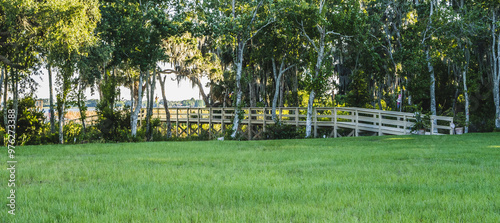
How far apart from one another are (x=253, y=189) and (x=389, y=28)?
83.0 ft

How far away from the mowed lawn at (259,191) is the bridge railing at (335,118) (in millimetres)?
11916

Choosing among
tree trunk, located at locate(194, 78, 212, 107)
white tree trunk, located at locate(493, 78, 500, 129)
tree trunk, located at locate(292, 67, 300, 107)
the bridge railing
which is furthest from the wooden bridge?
white tree trunk, located at locate(493, 78, 500, 129)

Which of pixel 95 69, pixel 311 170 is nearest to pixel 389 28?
pixel 95 69

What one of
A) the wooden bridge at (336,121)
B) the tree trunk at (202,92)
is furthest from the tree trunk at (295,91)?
the tree trunk at (202,92)

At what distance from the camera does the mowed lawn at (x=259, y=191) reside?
388cm

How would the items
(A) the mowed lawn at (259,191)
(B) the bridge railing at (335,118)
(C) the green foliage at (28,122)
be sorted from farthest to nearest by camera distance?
(B) the bridge railing at (335,118), (C) the green foliage at (28,122), (A) the mowed lawn at (259,191)

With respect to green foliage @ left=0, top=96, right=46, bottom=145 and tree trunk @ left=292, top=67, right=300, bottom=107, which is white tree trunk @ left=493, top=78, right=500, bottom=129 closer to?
tree trunk @ left=292, top=67, right=300, bottom=107

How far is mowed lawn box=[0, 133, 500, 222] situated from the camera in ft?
12.7

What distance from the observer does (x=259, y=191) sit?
16.3ft

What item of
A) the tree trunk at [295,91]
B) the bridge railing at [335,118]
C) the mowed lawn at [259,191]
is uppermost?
the tree trunk at [295,91]

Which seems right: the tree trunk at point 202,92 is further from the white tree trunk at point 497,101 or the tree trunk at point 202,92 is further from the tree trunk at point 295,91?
the white tree trunk at point 497,101

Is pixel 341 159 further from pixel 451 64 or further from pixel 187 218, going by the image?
pixel 451 64

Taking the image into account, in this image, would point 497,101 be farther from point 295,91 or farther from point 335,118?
point 295,91

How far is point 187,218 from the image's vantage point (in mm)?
3760
